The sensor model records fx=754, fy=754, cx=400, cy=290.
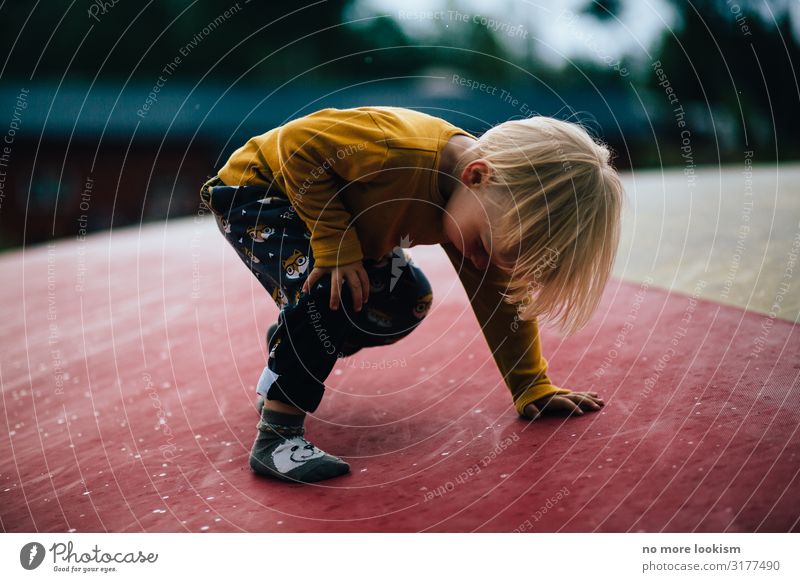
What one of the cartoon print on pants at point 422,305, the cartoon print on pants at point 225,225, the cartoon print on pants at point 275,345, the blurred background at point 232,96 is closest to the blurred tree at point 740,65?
the blurred background at point 232,96

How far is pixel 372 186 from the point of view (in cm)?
128

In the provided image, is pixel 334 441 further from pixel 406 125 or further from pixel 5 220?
pixel 5 220

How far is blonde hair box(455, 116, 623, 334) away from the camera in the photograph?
3.91ft

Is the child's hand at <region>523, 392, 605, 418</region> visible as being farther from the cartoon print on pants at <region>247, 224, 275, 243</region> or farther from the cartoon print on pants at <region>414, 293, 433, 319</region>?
the cartoon print on pants at <region>247, 224, 275, 243</region>

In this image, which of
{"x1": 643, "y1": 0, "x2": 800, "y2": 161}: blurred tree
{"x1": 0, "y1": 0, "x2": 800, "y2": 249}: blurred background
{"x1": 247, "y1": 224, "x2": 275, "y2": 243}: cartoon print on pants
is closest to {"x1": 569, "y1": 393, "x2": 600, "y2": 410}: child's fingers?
{"x1": 247, "y1": 224, "x2": 275, "y2": 243}: cartoon print on pants

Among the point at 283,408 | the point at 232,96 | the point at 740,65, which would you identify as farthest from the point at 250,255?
the point at 232,96

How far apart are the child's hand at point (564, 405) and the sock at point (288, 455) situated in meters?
0.36

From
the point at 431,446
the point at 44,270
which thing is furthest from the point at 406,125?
the point at 44,270

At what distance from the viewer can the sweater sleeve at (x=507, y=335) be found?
138cm

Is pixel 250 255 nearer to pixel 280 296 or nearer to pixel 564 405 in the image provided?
pixel 280 296

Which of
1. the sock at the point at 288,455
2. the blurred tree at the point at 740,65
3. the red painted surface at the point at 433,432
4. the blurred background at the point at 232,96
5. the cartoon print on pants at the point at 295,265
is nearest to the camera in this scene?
the red painted surface at the point at 433,432

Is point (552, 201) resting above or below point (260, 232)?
above

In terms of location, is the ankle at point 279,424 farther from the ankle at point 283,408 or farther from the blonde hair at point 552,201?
the blonde hair at point 552,201

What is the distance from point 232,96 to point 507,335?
41.6 feet
